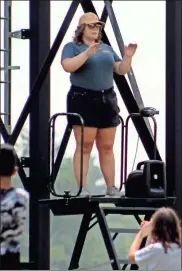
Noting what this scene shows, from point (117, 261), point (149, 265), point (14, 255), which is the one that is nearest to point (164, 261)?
point (149, 265)

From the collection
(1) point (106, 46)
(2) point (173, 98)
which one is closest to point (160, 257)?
(1) point (106, 46)

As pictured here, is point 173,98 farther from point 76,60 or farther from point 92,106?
point 76,60

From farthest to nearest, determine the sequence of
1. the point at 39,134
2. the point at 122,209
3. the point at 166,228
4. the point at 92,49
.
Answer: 1. the point at 39,134
2. the point at 122,209
3. the point at 92,49
4. the point at 166,228

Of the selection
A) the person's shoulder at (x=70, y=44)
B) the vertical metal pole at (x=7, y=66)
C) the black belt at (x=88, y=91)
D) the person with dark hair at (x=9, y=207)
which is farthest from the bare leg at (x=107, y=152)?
the person with dark hair at (x=9, y=207)

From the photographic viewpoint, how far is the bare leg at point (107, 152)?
12.6 meters

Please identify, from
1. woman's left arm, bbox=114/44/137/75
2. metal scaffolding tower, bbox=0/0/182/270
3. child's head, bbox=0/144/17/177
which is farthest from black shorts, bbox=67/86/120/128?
child's head, bbox=0/144/17/177

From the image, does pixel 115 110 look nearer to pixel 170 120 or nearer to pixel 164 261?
pixel 170 120

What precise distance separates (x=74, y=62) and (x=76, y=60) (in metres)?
0.04

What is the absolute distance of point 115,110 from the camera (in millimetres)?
12656

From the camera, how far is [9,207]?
938cm

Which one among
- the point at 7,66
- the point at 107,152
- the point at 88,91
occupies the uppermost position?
the point at 7,66

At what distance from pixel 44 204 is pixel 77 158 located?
95cm

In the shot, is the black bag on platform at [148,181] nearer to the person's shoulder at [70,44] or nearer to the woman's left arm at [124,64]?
the woman's left arm at [124,64]

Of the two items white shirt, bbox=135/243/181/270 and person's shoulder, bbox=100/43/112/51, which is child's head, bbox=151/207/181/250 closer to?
white shirt, bbox=135/243/181/270
